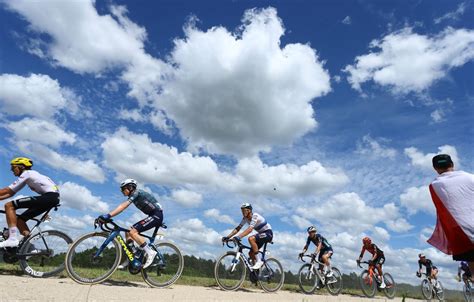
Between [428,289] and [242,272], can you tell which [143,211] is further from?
[428,289]

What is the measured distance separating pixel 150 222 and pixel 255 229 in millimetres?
3849

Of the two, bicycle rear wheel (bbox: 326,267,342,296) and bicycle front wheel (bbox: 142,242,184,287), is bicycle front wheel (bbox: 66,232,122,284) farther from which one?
bicycle rear wheel (bbox: 326,267,342,296)

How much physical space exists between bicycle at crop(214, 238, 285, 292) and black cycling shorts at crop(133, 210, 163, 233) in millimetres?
2416

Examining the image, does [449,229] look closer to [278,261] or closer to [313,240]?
[278,261]

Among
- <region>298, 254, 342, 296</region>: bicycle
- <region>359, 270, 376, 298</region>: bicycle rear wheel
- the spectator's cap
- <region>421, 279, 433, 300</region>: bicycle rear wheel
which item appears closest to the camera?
the spectator's cap

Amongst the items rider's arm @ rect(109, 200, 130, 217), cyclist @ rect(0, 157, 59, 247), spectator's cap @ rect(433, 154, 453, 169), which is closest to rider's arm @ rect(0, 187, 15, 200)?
cyclist @ rect(0, 157, 59, 247)

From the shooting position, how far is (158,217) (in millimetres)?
9023

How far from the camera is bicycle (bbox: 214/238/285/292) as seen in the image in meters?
10.5

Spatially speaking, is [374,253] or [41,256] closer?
[41,256]

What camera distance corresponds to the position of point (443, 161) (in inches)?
192

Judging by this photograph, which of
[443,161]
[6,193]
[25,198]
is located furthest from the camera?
[25,198]

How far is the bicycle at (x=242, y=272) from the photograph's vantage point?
10.5m

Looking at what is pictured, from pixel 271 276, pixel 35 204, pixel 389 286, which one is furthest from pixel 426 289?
pixel 35 204

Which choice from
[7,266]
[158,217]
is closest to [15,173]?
[7,266]
